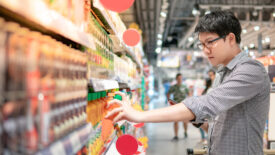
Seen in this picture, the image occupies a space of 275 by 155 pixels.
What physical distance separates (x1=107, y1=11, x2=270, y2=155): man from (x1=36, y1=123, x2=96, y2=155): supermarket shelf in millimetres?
293

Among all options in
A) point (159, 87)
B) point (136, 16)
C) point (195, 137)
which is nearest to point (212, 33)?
point (195, 137)

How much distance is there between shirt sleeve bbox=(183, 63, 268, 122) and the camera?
4.52 ft

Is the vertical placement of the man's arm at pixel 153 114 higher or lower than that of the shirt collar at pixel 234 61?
lower

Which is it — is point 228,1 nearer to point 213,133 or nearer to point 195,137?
point 195,137

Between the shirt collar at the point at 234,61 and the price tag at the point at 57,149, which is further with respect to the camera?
the shirt collar at the point at 234,61

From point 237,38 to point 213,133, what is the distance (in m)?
0.66

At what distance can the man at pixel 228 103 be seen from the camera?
4.49ft

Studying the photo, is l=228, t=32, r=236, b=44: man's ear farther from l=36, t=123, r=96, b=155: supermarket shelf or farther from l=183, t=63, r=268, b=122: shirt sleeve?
l=36, t=123, r=96, b=155: supermarket shelf

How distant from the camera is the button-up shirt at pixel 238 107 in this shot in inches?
54.7
